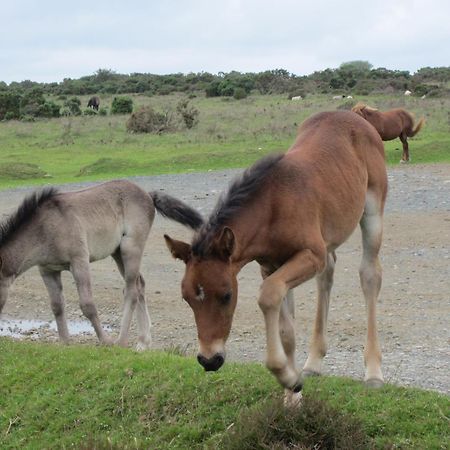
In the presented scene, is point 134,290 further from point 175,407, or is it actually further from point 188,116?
point 188,116

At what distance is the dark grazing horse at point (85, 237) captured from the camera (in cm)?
907

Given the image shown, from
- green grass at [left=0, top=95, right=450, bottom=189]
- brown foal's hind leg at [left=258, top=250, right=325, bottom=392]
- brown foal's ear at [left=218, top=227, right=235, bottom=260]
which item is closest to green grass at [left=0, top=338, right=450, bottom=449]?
brown foal's hind leg at [left=258, top=250, right=325, bottom=392]

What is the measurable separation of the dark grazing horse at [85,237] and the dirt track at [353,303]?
987mm

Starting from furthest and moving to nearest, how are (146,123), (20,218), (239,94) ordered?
1. (239,94)
2. (146,123)
3. (20,218)

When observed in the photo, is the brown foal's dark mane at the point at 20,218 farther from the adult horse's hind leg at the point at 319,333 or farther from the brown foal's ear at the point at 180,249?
the brown foal's ear at the point at 180,249

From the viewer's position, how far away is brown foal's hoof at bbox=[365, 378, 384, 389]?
6664mm

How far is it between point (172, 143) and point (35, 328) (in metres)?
22.4

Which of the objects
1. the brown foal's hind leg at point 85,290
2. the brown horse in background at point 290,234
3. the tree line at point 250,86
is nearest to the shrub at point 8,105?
the tree line at point 250,86

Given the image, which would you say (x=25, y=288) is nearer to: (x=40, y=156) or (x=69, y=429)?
(x=69, y=429)

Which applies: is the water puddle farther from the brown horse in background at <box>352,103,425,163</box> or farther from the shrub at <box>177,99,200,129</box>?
the shrub at <box>177,99,200,129</box>

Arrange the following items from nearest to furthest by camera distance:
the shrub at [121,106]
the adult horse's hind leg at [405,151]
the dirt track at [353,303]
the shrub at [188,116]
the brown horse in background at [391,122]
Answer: the dirt track at [353,303], the brown horse in background at [391,122], the adult horse's hind leg at [405,151], the shrub at [188,116], the shrub at [121,106]

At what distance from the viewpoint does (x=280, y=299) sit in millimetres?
5457

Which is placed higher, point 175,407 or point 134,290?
point 134,290

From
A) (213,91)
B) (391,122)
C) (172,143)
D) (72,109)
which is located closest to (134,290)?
(391,122)
